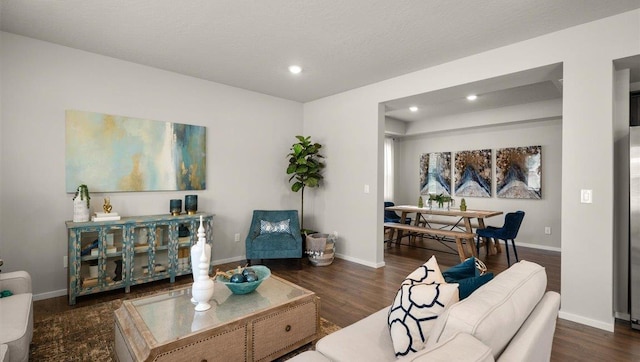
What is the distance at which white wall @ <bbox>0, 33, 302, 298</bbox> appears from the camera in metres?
2.97

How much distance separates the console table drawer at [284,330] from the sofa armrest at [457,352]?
1327 mm

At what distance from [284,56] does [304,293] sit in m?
2.53

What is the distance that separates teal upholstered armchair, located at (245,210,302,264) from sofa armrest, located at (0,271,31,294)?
2138 mm

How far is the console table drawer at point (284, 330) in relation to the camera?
1938mm

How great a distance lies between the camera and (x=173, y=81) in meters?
3.97

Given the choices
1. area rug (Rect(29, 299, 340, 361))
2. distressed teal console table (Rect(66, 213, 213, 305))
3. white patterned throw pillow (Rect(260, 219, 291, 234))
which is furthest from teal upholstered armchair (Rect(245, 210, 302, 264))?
area rug (Rect(29, 299, 340, 361))

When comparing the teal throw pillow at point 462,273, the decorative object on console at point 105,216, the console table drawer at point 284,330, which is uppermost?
the decorative object on console at point 105,216

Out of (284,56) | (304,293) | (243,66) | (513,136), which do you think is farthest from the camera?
(513,136)

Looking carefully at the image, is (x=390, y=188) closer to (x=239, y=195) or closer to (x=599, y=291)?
(x=239, y=195)

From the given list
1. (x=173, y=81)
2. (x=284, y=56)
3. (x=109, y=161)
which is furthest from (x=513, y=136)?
(x=109, y=161)

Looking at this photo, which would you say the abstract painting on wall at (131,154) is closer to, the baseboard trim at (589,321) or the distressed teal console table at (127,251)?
the distressed teal console table at (127,251)

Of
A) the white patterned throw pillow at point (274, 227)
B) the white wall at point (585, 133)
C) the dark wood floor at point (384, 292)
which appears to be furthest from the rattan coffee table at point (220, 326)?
the white wall at point (585, 133)

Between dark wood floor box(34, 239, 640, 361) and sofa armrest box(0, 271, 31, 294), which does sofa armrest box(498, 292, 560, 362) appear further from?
sofa armrest box(0, 271, 31, 294)

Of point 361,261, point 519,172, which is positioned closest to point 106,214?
point 361,261
